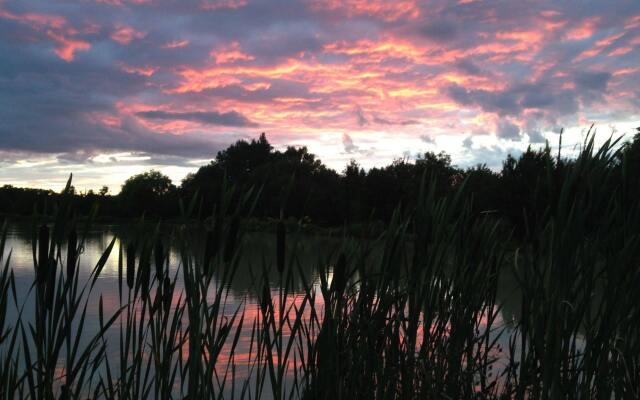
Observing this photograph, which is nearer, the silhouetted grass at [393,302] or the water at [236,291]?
the silhouetted grass at [393,302]

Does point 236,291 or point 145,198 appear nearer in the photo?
point 145,198

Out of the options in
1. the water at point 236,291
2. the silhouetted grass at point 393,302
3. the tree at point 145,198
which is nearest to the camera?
the silhouetted grass at point 393,302

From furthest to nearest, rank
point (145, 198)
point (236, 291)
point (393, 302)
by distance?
point (236, 291), point (145, 198), point (393, 302)

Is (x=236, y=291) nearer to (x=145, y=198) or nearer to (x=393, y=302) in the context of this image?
(x=145, y=198)

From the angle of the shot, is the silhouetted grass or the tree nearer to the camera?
the silhouetted grass

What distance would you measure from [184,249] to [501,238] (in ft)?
3.91

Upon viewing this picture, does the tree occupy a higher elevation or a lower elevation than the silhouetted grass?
higher

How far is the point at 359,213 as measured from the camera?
1937mm

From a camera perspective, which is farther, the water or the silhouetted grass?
the water

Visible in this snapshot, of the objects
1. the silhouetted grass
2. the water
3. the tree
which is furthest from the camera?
the water

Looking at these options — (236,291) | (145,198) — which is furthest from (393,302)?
(236,291)

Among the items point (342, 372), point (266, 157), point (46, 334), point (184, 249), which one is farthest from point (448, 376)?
point (266, 157)

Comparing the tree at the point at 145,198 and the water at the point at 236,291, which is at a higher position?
the tree at the point at 145,198

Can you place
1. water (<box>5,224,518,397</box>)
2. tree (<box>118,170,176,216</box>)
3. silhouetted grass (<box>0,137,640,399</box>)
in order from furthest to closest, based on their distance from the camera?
water (<box>5,224,518,397</box>) < tree (<box>118,170,176,216</box>) < silhouetted grass (<box>0,137,640,399</box>)
